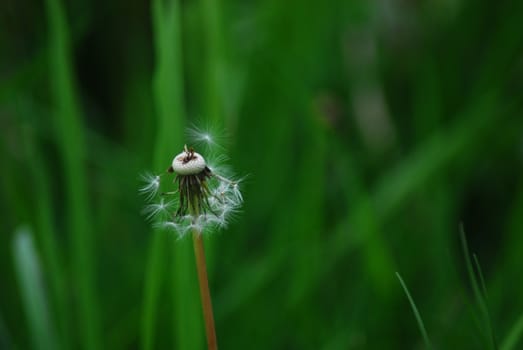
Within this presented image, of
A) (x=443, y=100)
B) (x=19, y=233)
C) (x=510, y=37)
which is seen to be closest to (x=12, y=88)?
(x=19, y=233)

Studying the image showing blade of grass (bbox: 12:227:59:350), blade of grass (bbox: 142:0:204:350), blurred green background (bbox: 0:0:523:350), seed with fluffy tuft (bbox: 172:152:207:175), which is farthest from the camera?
blurred green background (bbox: 0:0:523:350)

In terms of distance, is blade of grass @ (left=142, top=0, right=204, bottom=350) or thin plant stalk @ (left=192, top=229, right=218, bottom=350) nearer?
thin plant stalk @ (left=192, top=229, right=218, bottom=350)

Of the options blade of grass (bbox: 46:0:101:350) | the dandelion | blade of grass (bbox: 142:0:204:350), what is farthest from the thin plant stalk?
blade of grass (bbox: 46:0:101:350)

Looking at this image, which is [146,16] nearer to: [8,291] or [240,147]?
[240,147]

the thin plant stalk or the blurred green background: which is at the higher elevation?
Result: the blurred green background

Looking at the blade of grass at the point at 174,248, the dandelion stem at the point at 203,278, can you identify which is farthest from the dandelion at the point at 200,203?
the blade of grass at the point at 174,248

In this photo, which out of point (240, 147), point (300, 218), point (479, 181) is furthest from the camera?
point (479, 181)

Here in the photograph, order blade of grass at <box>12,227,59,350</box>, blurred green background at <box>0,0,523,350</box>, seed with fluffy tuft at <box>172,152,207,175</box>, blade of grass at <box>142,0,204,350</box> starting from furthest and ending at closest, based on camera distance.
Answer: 1. blurred green background at <box>0,0,523,350</box>
2. blade of grass at <box>12,227,59,350</box>
3. blade of grass at <box>142,0,204,350</box>
4. seed with fluffy tuft at <box>172,152,207,175</box>

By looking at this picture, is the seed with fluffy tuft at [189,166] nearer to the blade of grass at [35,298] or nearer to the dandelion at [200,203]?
the dandelion at [200,203]

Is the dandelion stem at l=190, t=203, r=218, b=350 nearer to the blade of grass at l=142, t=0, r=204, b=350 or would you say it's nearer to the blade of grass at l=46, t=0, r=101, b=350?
the blade of grass at l=142, t=0, r=204, b=350
